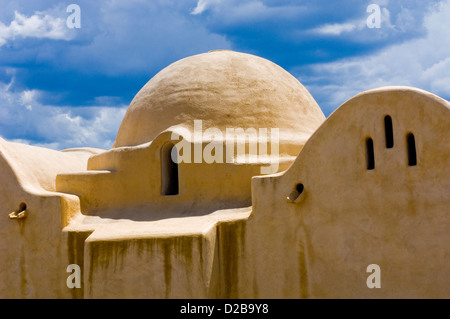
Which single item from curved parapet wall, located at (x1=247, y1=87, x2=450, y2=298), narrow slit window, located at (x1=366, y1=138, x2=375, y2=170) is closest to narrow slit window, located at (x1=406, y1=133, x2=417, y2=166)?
curved parapet wall, located at (x1=247, y1=87, x2=450, y2=298)

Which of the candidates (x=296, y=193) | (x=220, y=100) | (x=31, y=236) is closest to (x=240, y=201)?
(x=296, y=193)

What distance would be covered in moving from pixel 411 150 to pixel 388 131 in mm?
505

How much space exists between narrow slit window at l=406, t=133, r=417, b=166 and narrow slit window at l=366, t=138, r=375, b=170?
1.97ft

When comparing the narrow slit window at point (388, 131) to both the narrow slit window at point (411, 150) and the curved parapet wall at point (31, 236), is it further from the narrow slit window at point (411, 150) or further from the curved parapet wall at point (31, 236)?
the curved parapet wall at point (31, 236)

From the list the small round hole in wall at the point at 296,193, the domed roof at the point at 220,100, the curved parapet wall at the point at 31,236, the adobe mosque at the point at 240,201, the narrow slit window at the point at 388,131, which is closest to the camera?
the adobe mosque at the point at 240,201

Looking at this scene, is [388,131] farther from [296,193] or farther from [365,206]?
[296,193]

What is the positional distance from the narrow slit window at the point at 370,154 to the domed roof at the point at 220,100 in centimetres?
329

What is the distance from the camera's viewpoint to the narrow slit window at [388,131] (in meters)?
8.91

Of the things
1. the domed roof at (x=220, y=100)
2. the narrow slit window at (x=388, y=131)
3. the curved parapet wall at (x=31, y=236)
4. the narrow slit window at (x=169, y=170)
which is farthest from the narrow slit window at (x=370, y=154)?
the curved parapet wall at (x=31, y=236)

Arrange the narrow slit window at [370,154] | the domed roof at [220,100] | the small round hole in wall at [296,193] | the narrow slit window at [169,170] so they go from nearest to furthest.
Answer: the narrow slit window at [370,154] → the small round hole in wall at [296,193] → the narrow slit window at [169,170] → the domed roof at [220,100]

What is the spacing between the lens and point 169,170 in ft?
39.7

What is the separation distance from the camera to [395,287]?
854 cm

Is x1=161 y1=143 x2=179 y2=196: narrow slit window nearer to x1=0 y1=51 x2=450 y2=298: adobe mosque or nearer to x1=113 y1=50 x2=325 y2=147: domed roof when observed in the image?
x1=0 y1=51 x2=450 y2=298: adobe mosque

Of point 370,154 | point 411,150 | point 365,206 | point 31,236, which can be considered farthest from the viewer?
point 31,236
